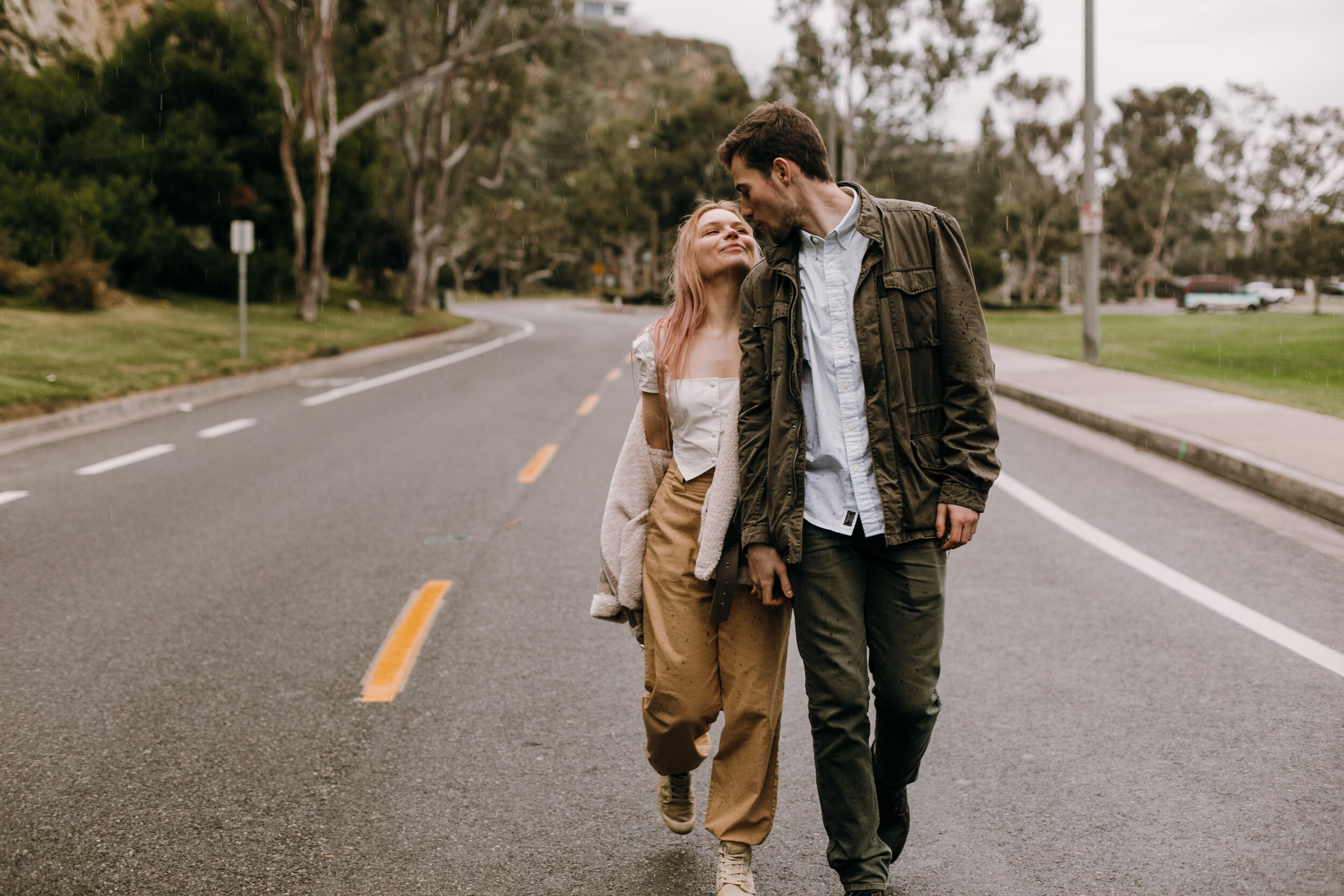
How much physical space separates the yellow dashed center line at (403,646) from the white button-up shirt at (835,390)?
233cm

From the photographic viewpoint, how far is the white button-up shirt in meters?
2.89

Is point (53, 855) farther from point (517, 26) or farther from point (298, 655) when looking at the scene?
point (517, 26)

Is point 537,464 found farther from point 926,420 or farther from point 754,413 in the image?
point 926,420

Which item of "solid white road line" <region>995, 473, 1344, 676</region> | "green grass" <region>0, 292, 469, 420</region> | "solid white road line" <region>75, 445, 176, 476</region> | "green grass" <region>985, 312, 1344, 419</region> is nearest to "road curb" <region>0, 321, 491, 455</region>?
"green grass" <region>0, 292, 469, 420</region>

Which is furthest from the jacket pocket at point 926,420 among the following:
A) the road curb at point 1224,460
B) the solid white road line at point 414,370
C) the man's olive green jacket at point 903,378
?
the solid white road line at point 414,370

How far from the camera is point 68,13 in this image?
31.3 metres

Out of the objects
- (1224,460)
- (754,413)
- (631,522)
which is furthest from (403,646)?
(1224,460)

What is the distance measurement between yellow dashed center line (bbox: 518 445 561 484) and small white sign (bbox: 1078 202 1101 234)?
993 centimetres

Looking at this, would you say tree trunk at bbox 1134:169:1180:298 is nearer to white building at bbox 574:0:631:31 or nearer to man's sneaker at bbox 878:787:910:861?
man's sneaker at bbox 878:787:910:861

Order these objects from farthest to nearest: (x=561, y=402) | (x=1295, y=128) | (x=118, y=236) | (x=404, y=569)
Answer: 1. (x=1295, y=128)
2. (x=118, y=236)
3. (x=561, y=402)
4. (x=404, y=569)

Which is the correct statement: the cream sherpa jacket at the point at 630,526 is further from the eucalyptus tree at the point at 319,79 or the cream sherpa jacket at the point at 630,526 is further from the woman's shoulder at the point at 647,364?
the eucalyptus tree at the point at 319,79

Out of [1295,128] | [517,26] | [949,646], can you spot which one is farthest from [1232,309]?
[949,646]

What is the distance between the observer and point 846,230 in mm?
2932

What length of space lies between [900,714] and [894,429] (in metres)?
0.75
